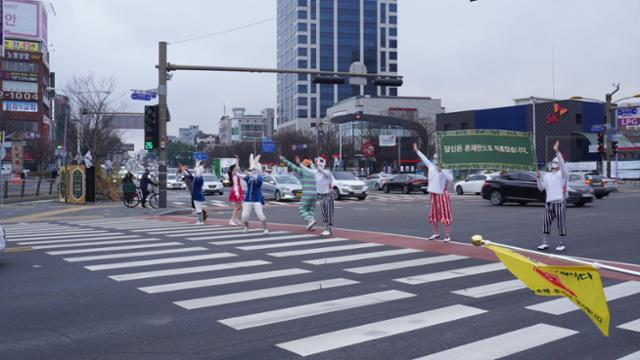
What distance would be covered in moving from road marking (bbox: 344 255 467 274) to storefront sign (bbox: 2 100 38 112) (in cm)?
9187

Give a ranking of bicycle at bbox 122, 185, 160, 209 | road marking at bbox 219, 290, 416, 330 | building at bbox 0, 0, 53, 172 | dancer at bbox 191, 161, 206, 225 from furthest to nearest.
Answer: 1. building at bbox 0, 0, 53, 172
2. bicycle at bbox 122, 185, 160, 209
3. dancer at bbox 191, 161, 206, 225
4. road marking at bbox 219, 290, 416, 330

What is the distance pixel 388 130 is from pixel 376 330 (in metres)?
81.0

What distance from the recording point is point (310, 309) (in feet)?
21.3

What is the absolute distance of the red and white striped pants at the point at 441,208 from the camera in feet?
41.1

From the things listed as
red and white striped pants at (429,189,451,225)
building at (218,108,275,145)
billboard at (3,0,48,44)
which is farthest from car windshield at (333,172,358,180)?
building at (218,108,275,145)

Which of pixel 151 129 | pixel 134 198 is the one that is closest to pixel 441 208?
pixel 151 129

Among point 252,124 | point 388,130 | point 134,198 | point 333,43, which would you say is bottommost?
point 134,198

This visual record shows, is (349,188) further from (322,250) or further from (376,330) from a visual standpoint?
(376,330)

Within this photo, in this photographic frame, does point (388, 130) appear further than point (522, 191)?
Yes

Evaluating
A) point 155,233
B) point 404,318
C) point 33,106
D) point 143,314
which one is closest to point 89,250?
point 155,233

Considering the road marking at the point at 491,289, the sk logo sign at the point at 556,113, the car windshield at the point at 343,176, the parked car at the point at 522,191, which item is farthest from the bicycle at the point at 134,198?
the sk logo sign at the point at 556,113

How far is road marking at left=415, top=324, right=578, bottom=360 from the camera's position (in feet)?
16.0

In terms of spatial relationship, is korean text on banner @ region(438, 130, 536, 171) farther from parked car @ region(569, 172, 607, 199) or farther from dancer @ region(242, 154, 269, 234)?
parked car @ region(569, 172, 607, 199)

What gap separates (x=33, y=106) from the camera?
300 feet
